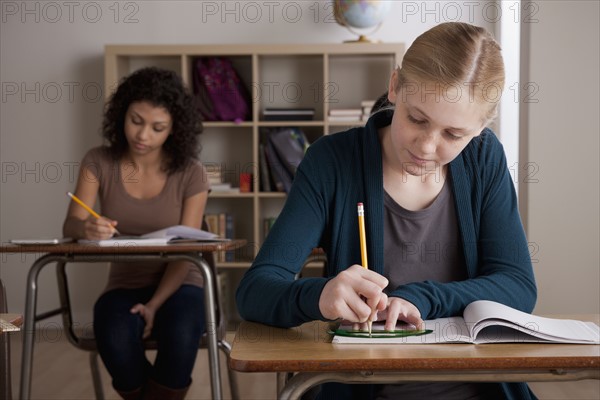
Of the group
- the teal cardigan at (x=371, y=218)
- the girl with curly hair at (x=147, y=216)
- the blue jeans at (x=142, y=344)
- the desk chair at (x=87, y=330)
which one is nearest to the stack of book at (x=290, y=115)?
the girl with curly hair at (x=147, y=216)

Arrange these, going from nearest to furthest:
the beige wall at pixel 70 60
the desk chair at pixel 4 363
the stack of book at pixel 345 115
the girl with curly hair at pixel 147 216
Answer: the desk chair at pixel 4 363, the girl with curly hair at pixel 147 216, the stack of book at pixel 345 115, the beige wall at pixel 70 60

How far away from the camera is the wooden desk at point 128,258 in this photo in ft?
7.48

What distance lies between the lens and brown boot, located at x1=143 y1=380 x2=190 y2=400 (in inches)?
92.7

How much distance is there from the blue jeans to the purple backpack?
270 cm

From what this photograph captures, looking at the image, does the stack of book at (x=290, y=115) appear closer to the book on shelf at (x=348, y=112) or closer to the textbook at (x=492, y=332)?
the book on shelf at (x=348, y=112)

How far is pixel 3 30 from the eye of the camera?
5.34 m

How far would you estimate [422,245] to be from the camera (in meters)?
1.44

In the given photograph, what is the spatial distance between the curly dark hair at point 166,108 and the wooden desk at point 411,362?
1.88 metres

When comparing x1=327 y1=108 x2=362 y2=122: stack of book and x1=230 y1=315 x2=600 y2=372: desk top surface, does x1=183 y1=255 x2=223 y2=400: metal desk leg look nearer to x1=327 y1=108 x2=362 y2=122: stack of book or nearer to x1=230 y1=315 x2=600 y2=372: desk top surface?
x1=230 y1=315 x2=600 y2=372: desk top surface

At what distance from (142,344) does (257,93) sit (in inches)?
117

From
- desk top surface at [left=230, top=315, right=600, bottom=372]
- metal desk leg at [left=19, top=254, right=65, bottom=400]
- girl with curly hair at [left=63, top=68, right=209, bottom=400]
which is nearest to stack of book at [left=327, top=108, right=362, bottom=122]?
girl with curly hair at [left=63, top=68, right=209, bottom=400]

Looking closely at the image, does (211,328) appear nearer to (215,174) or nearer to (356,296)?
(356,296)

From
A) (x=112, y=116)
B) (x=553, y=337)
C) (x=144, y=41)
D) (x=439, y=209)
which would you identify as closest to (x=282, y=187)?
(x=144, y=41)

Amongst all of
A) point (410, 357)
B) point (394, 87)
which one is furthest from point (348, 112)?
point (410, 357)
